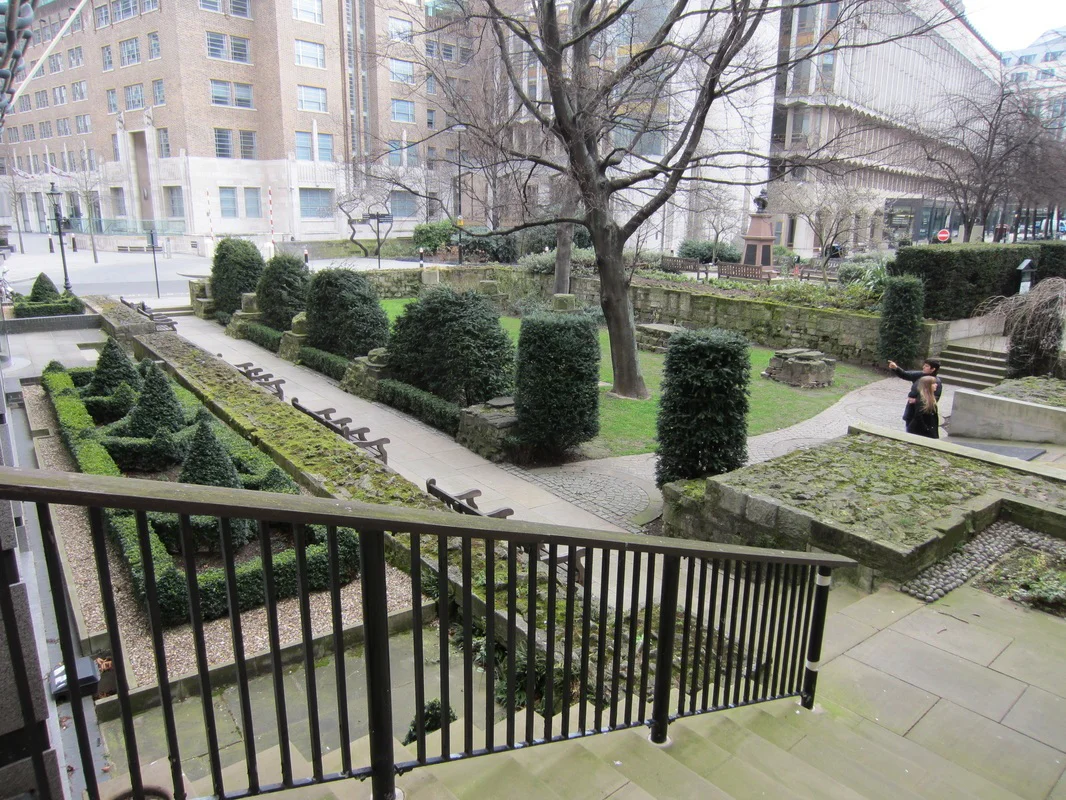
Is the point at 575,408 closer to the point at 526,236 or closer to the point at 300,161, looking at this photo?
the point at 526,236

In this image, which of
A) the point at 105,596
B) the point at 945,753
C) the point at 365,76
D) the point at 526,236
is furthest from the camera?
the point at 365,76

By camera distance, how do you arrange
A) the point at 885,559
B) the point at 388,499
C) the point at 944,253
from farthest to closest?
1. the point at 944,253
2. the point at 388,499
3. the point at 885,559

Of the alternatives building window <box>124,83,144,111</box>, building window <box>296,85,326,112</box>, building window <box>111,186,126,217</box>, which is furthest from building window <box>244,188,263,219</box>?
building window <box>111,186,126,217</box>

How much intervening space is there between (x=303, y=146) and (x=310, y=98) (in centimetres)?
296

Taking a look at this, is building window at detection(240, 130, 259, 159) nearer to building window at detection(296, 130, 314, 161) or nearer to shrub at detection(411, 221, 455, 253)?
building window at detection(296, 130, 314, 161)

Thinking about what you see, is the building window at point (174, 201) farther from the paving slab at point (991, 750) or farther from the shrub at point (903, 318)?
the paving slab at point (991, 750)

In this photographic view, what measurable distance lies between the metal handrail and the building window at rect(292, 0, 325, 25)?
166ft

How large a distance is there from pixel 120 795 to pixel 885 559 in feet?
17.8

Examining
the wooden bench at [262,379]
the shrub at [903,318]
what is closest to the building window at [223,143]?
the wooden bench at [262,379]

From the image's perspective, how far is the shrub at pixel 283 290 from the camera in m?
18.5

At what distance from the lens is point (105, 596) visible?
1.66 metres

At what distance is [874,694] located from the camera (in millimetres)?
4395

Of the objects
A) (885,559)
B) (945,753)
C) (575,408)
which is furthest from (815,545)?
(575,408)

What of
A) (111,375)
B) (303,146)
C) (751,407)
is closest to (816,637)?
(111,375)
